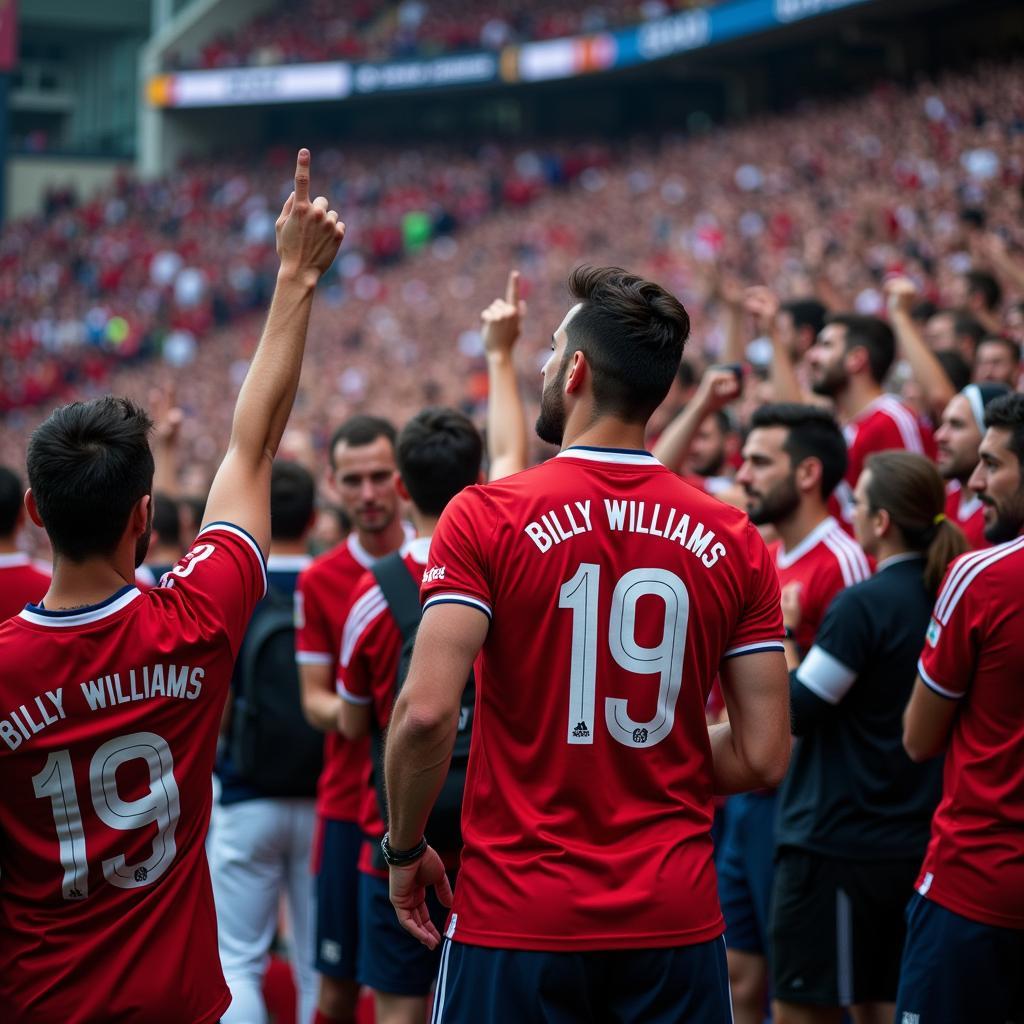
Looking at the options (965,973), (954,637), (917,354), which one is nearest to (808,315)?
(917,354)

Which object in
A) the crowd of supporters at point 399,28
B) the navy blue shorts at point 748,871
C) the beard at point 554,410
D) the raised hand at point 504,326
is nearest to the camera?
the beard at point 554,410

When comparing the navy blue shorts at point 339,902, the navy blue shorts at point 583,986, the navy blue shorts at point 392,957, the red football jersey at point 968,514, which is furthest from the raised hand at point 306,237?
the red football jersey at point 968,514

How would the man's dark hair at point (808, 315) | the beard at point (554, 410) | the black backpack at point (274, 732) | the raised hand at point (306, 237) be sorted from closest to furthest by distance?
the beard at point (554, 410)
the raised hand at point (306, 237)
the black backpack at point (274, 732)
the man's dark hair at point (808, 315)

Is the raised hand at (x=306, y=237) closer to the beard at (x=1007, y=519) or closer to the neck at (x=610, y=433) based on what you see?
the neck at (x=610, y=433)

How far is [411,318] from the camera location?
25453 mm

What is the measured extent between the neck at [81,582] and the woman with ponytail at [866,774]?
2140 mm

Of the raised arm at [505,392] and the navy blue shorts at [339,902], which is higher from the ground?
the raised arm at [505,392]

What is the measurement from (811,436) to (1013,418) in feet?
→ 4.05

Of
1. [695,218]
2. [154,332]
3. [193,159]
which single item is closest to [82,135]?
[193,159]

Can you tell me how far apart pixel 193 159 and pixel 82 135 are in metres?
6.90

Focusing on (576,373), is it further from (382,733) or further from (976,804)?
(382,733)

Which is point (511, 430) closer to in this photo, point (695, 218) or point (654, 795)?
point (654, 795)

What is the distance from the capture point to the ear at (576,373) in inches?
110

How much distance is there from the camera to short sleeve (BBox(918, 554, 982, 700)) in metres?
3.42
